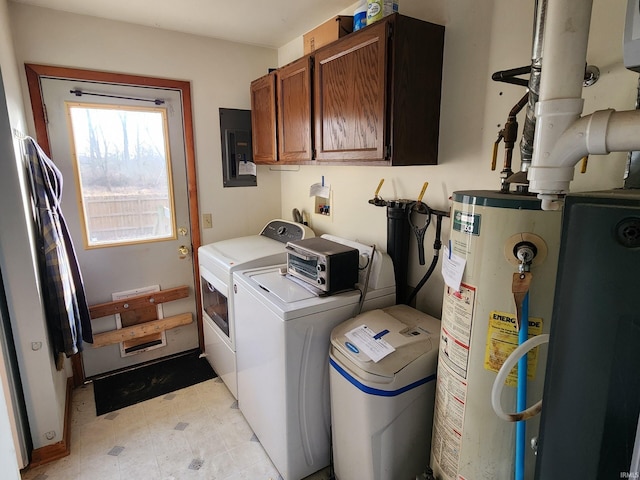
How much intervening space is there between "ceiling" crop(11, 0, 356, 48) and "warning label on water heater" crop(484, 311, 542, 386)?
1.92 metres

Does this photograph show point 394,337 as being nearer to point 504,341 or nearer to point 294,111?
point 504,341

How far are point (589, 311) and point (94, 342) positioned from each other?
288 cm

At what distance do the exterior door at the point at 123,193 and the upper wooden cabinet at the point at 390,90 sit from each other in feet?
4.77

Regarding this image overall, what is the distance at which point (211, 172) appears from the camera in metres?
2.79

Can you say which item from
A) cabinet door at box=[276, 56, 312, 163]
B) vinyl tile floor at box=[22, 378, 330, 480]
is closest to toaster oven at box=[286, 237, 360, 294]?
cabinet door at box=[276, 56, 312, 163]

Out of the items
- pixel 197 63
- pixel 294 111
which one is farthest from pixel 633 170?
pixel 197 63

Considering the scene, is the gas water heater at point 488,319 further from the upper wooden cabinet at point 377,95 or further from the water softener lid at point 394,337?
the upper wooden cabinet at point 377,95

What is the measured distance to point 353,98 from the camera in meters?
1.71

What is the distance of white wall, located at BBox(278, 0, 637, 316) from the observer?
3.76ft

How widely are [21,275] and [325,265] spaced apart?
1517mm

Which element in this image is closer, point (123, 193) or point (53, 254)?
point (53, 254)

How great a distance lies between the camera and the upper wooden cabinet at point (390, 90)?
1513mm

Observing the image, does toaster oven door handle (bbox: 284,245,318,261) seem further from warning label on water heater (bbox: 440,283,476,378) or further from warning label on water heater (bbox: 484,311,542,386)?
warning label on water heater (bbox: 484,311,542,386)

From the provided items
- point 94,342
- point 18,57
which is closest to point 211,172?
point 18,57
